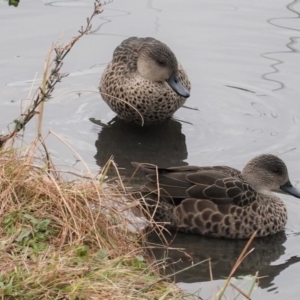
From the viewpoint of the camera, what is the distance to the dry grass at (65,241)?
14.5ft

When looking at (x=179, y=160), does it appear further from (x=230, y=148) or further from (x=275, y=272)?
(x=275, y=272)

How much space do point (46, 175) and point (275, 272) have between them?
1.55 m

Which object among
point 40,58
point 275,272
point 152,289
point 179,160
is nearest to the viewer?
point 152,289

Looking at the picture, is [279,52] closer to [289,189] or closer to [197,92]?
[197,92]

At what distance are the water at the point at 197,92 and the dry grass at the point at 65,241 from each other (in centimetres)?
67

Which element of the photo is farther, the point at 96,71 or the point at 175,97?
the point at 96,71

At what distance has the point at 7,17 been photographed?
9.56 metres

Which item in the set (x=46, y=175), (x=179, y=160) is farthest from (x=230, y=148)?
(x=46, y=175)

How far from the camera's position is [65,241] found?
5055mm

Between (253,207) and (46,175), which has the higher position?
(46,175)

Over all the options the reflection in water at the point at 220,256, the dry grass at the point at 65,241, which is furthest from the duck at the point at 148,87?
the dry grass at the point at 65,241

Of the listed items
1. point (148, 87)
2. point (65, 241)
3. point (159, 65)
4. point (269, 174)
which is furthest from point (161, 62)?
point (65, 241)

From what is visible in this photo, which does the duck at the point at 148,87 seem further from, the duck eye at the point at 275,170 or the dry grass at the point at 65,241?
the dry grass at the point at 65,241

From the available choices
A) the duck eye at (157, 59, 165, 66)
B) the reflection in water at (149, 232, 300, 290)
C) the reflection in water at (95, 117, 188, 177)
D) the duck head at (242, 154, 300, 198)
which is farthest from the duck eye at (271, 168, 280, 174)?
the duck eye at (157, 59, 165, 66)
